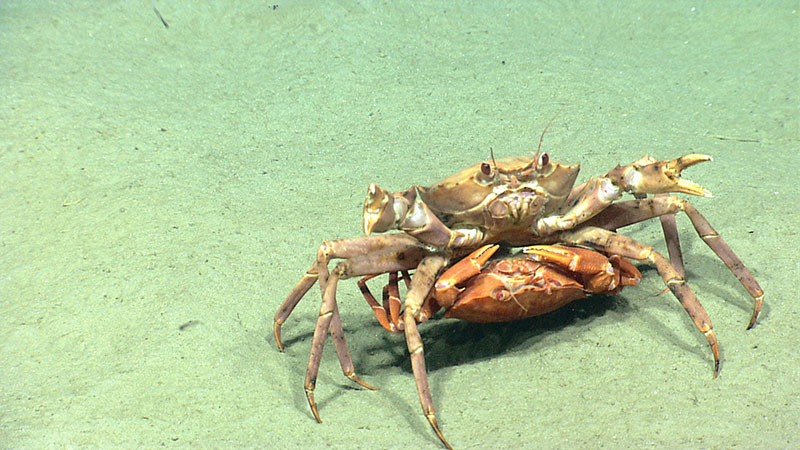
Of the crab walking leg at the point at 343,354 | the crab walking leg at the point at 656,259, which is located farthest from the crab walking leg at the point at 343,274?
the crab walking leg at the point at 656,259

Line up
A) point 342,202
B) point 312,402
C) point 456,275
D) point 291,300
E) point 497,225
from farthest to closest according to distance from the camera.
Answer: point 342,202 → point 291,300 → point 497,225 → point 456,275 → point 312,402

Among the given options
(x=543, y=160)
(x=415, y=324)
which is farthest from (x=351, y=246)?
(x=543, y=160)

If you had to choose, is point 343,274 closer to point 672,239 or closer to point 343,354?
point 343,354

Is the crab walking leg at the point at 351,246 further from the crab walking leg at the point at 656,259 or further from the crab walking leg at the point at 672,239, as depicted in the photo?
the crab walking leg at the point at 672,239

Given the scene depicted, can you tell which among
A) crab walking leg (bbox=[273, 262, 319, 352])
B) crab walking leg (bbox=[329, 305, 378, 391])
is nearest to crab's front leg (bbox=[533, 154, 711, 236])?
crab walking leg (bbox=[329, 305, 378, 391])

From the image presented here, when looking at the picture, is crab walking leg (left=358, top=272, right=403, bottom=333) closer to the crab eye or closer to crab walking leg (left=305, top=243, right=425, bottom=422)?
crab walking leg (left=305, top=243, right=425, bottom=422)
